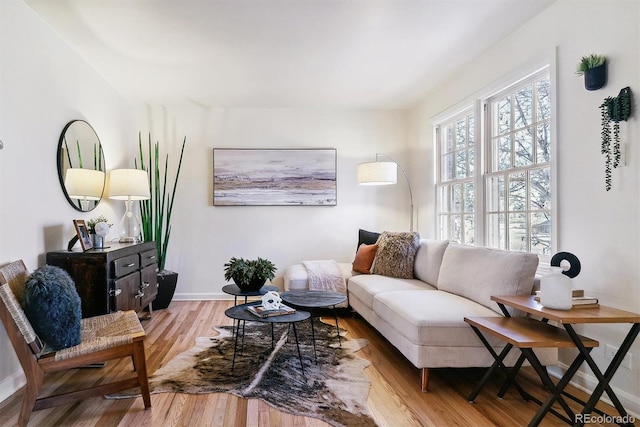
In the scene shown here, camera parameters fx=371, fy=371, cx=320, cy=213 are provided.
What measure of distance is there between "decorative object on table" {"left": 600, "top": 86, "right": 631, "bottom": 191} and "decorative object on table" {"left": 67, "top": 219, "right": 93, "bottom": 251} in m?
3.58

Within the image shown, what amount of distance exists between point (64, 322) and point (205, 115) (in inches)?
137

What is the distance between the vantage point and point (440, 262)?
3404mm

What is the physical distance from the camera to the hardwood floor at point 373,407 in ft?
6.46

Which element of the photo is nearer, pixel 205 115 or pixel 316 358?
pixel 316 358

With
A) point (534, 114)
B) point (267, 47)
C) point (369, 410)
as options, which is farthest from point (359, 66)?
point (369, 410)

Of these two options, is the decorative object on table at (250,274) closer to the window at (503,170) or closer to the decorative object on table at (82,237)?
the decorative object on table at (82,237)

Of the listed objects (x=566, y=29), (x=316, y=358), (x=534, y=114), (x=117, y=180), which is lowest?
(x=316, y=358)

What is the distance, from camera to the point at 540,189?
279 centimetres

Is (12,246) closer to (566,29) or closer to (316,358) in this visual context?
(316,358)

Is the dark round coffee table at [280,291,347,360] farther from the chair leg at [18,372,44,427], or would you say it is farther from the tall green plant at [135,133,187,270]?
the tall green plant at [135,133,187,270]

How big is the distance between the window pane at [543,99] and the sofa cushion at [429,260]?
1.32 m

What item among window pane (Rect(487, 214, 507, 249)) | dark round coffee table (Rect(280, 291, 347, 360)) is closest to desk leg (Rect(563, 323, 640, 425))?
window pane (Rect(487, 214, 507, 249))

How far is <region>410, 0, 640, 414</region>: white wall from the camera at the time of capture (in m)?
2.04

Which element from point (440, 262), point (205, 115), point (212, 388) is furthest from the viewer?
point (205, 115)
